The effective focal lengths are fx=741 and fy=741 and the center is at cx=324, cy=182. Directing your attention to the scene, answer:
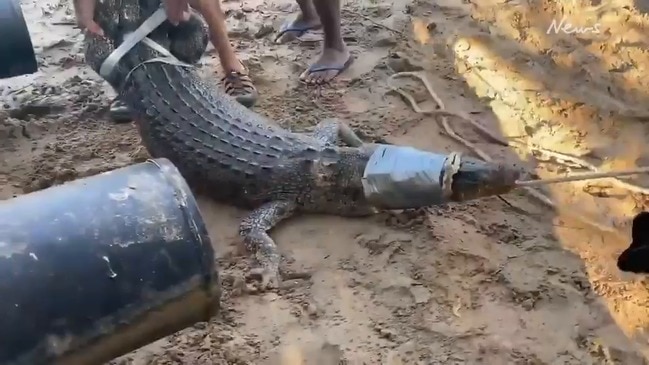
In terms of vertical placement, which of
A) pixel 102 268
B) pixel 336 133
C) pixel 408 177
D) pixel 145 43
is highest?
pixel 102 268

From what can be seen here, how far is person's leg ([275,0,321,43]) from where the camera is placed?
12.4ft

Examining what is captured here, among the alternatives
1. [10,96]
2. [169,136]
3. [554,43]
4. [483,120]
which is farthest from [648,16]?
[10,96]

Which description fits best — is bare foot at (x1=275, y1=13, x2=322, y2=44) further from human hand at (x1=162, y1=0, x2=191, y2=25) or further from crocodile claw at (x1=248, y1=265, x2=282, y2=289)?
crocodile claw at (x1=248, y1=265, x2=282, y2=289)

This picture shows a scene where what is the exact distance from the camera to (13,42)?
2.73 meters

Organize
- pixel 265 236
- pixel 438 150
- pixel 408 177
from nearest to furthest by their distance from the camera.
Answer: pixel 408 177, pixel 265 236, pixel 438 150

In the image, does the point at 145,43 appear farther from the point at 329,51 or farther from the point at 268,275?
the point at 268,275

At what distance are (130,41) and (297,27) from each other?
113cm

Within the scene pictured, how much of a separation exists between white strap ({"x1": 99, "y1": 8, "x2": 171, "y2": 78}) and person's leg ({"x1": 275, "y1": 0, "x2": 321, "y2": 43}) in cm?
94

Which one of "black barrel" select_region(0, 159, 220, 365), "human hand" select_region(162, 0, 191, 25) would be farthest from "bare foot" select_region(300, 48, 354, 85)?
"black barrel" select_region(0, 159, 220, 365)

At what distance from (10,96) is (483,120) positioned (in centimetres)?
212

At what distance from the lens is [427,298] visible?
221cm

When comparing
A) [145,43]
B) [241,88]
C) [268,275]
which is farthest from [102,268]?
[241,88]

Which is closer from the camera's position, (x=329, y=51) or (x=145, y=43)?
(x=145, y=43)

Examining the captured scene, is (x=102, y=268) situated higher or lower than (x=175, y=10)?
higher
